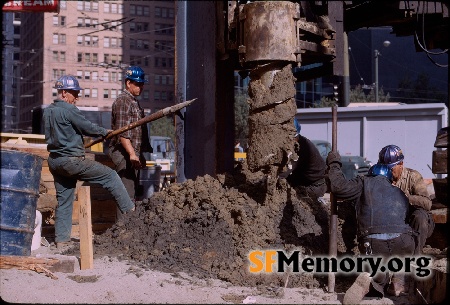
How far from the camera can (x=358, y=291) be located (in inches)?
200

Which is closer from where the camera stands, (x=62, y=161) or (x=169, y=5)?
(x=62, y=161)

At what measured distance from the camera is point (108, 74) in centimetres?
7606

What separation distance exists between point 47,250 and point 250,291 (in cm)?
263

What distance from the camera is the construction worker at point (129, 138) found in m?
7.48

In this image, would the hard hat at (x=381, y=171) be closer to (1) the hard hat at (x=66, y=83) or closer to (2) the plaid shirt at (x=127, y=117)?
(2) the plaid shirt at (x=127, y=117)

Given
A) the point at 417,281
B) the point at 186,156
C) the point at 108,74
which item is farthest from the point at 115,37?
the point at 417,281

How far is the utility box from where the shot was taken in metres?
21.6

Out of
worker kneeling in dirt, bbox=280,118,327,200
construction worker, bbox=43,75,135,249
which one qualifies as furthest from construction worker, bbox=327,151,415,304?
construction worker, bbox=43,75,135,249

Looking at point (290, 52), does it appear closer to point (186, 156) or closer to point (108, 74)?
point (186, 156)

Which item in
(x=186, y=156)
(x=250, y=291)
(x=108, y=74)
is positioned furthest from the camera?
(x=108, y=74)

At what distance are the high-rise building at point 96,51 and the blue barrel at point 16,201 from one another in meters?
64.1

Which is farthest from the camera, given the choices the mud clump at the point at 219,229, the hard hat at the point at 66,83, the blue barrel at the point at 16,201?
the hard hat at the point at 66,83

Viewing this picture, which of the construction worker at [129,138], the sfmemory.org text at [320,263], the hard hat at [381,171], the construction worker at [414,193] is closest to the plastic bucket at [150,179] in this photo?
the construction worker at [129,138]

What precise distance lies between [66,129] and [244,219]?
7.63 ft
